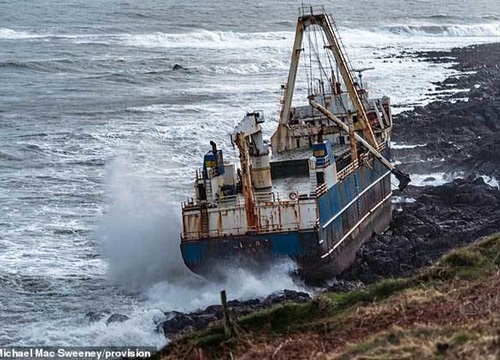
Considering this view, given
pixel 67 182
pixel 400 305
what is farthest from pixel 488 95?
pixel 400 305

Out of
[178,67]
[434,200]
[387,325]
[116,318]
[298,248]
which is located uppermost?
[387,325]

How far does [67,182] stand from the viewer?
121 ft

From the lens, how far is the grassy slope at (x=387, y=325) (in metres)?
12.2

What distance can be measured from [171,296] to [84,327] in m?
2.62

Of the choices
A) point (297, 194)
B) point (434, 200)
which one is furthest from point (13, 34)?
point (297, 194)

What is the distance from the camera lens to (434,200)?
1242 inches

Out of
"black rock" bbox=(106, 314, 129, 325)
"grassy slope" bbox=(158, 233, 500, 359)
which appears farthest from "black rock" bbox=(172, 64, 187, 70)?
"grassy slope" bbox=(158, 233, 500, 359)

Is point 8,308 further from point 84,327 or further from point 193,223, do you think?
point 193,223

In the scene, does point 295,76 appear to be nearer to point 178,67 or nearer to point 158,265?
point 158,265

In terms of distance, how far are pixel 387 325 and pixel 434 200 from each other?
18160mm

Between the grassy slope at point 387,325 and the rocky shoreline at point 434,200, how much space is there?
155 inches

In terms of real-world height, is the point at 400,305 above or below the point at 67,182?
above

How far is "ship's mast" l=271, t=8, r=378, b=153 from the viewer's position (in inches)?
1141

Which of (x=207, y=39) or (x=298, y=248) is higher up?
(x=298, y=248)
